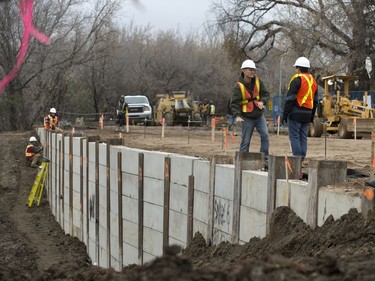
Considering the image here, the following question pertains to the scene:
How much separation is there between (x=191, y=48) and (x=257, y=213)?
200 feet

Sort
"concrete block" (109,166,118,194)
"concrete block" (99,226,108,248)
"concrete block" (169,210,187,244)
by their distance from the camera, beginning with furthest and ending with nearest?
"concrete block" (99,226,108,248)
"concrete block" (109,166,118,194)
"concrete block" (169,210,187,244)

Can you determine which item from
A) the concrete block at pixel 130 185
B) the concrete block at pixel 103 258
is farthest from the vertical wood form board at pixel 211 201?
the concrete block at pixel 103 258

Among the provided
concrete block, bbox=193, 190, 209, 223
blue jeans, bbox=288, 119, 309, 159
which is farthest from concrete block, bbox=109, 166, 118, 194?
blue jeans, bbox=288, 119, 309, 159

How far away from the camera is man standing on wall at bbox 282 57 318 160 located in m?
10.5

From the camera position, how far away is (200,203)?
10500 mm

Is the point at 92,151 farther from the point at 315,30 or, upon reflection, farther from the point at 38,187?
the point at 315,30

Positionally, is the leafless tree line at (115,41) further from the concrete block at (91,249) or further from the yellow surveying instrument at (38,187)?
the concrete block at (91,249)

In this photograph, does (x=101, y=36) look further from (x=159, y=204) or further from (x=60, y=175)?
(x=159, y=204)

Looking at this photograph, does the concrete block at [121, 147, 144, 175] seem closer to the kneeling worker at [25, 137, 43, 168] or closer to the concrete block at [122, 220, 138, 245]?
the concrete block at [122, 220, 138, 245]

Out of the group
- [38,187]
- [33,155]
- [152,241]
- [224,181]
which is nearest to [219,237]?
[224,181]

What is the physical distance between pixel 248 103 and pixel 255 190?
2735 mm

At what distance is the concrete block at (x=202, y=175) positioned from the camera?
1017 centimetres

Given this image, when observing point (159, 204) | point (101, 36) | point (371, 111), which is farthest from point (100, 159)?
point (101, 36)

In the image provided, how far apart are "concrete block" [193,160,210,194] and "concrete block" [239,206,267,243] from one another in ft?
4.32
